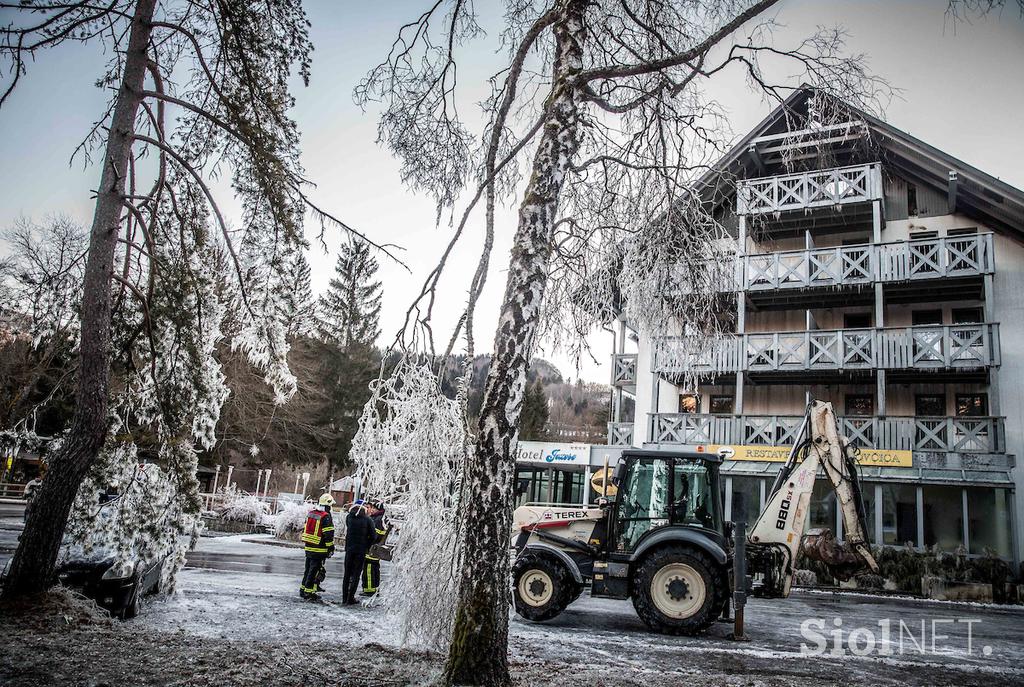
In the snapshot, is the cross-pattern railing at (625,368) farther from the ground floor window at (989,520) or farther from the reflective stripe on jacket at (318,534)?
the reflective stripe on jacket at (318,534)

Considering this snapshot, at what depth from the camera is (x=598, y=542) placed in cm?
983

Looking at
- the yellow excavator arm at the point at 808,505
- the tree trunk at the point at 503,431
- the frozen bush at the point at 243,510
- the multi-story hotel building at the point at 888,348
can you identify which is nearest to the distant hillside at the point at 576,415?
the multi-story hotel building at the point at 888,348

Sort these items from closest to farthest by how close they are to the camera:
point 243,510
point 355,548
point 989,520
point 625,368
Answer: point 355,548
point 989,520
point 625,368
point 243,510

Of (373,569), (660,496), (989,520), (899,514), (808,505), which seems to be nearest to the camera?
(660,496)

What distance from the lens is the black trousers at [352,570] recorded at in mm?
10047

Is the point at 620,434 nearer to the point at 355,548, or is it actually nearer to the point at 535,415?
the point at 355,548

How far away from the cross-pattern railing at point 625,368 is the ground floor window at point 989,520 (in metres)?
10.7

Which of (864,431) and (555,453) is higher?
(864,431)

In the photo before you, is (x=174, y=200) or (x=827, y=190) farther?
(x=827, y=190)

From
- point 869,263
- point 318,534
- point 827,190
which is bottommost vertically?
point 318,534

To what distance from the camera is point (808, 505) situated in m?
10.4

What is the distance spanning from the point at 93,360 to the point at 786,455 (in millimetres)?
18292

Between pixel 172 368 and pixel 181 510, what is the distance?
1.53m

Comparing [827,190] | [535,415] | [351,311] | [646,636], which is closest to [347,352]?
[351,311]
